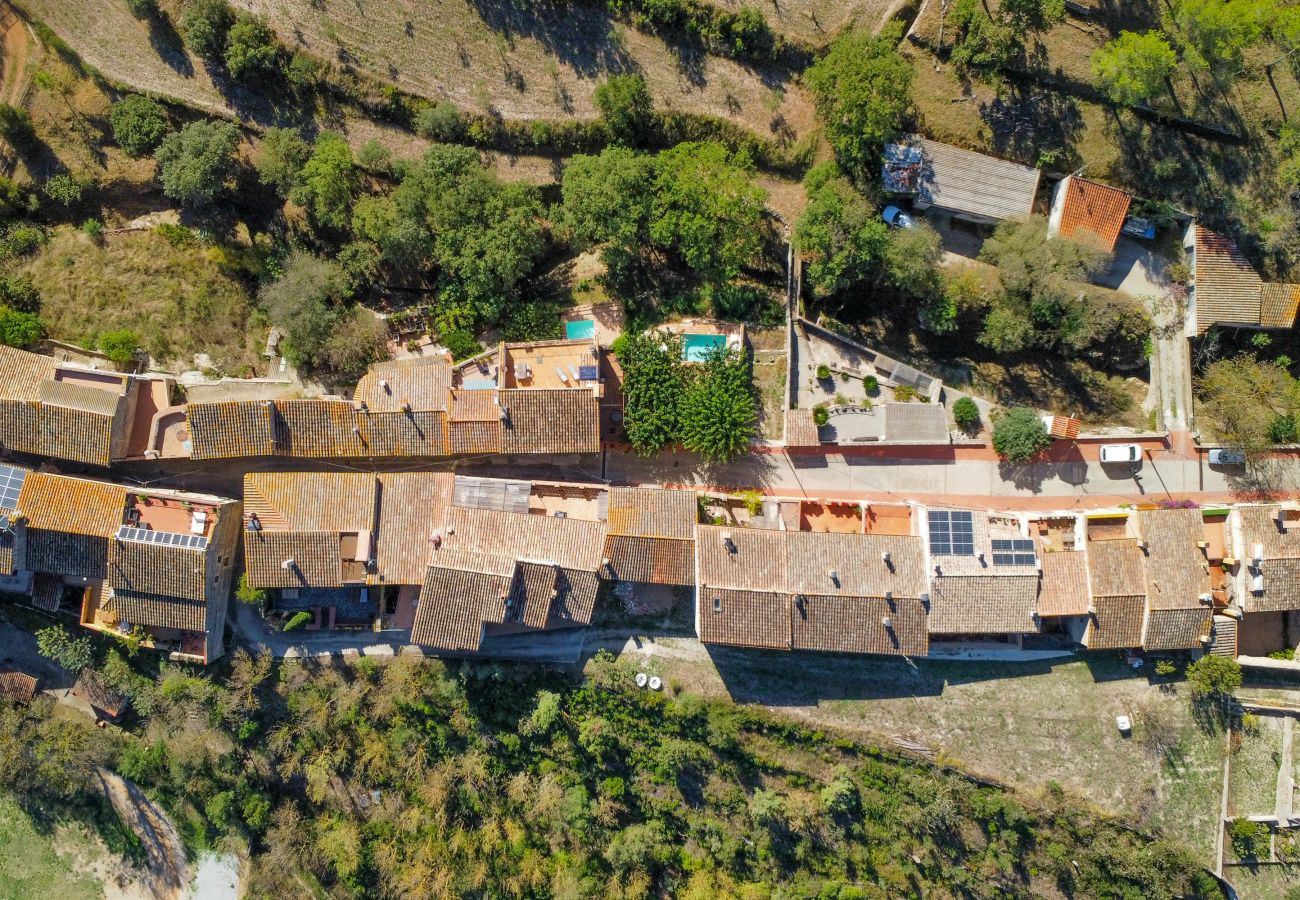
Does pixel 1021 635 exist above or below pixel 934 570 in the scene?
below

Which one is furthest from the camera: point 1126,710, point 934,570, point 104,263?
point 104,263

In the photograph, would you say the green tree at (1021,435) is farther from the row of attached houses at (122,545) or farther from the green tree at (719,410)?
the row of attached houses at (122,545)

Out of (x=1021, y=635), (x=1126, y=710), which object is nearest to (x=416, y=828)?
(x=1021, y=635)

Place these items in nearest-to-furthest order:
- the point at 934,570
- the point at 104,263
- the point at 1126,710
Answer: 1. the point at 934,570
2. the point at 1126,710
3. the point at 104,263

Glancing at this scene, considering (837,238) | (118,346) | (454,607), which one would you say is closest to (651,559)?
(454,607)

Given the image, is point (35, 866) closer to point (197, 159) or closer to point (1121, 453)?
point (197, 159)

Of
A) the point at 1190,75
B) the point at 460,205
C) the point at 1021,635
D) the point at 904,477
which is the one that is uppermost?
the point at 1190,75

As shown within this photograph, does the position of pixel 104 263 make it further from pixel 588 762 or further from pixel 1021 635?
pixel 1021 635

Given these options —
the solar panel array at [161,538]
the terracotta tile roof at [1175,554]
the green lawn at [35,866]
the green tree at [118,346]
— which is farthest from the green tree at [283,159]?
the terracotta tile roof at [1175,554]
